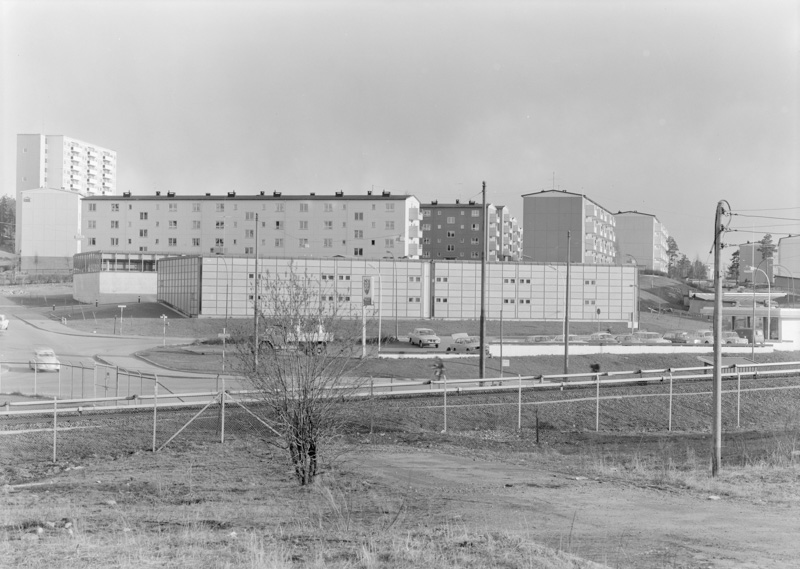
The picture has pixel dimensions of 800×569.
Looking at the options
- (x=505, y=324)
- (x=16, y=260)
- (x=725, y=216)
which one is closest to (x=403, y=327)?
(x=505, y=324)

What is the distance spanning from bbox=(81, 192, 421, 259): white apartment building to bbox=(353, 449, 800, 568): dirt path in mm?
89739

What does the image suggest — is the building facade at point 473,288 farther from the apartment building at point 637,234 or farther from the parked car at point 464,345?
the apartment building at point 637,234

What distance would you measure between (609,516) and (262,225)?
9868 centimetres

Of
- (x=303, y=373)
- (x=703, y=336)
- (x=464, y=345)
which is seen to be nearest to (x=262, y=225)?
(x=464, y=345)

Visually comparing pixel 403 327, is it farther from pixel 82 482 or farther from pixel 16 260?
pixel 16 260

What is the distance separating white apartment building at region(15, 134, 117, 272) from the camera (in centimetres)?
13388

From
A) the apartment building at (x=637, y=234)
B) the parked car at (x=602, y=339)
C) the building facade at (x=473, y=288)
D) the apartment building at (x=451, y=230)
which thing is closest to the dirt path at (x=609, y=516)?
the parked car at (x=602, y=339)

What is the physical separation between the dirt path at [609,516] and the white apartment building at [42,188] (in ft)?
418

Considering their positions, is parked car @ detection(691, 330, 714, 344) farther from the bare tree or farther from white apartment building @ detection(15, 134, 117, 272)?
white apartment building @ detection(15, 134, 117, 272)

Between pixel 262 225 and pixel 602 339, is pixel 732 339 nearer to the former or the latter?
pixel 602 339

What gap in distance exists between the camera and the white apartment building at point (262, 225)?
10888 centimetres

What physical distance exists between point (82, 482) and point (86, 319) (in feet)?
222

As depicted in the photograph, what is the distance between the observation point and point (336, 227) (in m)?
109

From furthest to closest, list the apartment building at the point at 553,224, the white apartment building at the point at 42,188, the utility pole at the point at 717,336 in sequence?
the white apartment building at the point at 42,188 < the apartment building at the point at 553,224 < the utility pole at the point at 717,336
